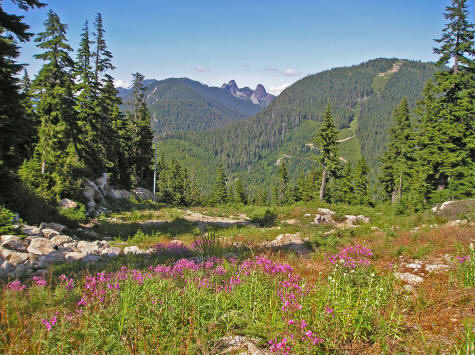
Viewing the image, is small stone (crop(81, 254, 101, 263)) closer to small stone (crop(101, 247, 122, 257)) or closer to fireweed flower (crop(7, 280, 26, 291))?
small stone (crop(101, 247, 122, 257))

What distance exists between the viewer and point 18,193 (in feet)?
44.1

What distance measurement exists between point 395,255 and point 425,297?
4.16 metres

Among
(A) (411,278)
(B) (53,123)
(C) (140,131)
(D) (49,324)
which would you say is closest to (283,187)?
(C) (140,131)

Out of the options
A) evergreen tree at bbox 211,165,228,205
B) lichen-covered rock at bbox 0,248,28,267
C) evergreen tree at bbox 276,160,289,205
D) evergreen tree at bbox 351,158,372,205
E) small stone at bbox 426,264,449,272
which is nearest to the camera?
small stone at bbox 426,264,449,272

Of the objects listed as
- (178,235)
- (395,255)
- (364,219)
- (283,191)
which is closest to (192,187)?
(283,191)

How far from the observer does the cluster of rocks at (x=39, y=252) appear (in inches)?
303

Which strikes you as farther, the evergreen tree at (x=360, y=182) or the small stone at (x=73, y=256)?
the evergreen tree at (x=360, y=182)

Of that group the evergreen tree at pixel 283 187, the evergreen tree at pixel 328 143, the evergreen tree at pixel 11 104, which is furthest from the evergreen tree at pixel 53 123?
the evergreen tree at pixel 283 187

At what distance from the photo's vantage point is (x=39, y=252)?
9.24 meters

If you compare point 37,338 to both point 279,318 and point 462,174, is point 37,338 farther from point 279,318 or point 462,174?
point 462,174

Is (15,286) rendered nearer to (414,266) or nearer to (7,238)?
(7,238)

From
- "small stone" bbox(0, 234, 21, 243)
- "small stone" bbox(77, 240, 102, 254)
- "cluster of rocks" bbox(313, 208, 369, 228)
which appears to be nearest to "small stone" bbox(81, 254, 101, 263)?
"small stone" bbox(77, 240, 102, 254)

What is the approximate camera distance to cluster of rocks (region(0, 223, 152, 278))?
303 inches

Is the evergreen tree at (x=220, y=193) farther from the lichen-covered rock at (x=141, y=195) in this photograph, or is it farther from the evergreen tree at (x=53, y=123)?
the evergreen tree at (x=53, y=123)
